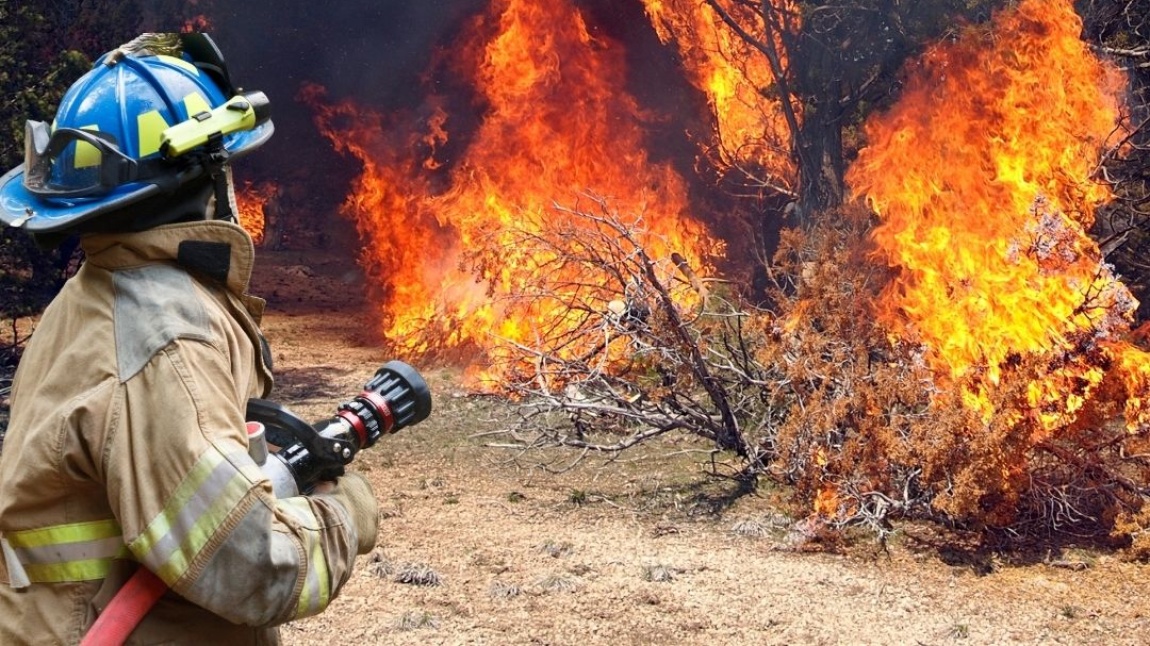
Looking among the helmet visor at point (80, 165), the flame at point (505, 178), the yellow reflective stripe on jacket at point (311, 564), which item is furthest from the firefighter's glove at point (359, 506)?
the flame at point (505, 178)

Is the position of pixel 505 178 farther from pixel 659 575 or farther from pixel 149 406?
pixel 149 406

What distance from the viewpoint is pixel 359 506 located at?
209cm

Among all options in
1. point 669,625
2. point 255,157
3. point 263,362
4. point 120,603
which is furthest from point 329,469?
point 255,157

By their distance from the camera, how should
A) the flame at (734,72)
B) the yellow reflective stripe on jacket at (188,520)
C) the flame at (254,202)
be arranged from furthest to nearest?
1. the flame at (254,202)
2. the flame at (734,72)
3. the yellow reflective stripe on jacket at (188,520)

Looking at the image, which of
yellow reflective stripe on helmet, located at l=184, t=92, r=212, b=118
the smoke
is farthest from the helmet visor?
the smoke

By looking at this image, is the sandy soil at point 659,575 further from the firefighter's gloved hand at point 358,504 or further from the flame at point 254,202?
the flame at point 254,202

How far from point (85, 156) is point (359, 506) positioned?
791 millimetres

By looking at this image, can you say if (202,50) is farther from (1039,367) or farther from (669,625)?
(1039,367)

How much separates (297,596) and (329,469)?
0.31m

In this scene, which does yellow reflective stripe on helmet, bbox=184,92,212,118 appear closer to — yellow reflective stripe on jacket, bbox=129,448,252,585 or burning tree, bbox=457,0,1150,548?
yellow reflective stripe on jacket, bbox=129,448,252,585

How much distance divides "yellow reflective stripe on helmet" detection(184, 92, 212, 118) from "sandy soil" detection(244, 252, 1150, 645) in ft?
10.3

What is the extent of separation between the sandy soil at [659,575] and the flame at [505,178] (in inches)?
103

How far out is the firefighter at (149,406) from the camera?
1749mm

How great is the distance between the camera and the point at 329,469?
210cm
